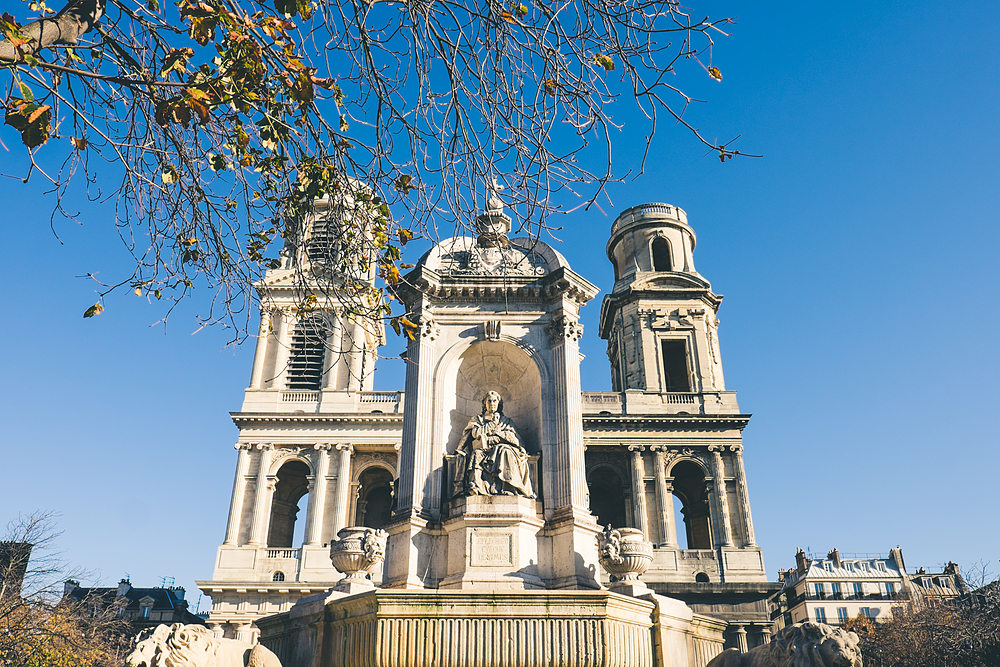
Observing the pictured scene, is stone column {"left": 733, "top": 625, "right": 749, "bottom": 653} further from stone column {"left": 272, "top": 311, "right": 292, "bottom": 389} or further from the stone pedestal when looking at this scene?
stone column {"left": 272, "top": 311, "right": 292, "bottom": 389}

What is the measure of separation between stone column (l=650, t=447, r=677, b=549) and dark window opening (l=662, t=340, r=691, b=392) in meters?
5.35

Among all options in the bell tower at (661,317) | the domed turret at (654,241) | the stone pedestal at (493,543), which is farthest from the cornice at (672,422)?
the stone pedestal at (493,543)

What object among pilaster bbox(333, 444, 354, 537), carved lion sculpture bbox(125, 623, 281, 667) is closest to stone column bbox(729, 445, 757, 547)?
pilaster bbox(333, 444, 354, 537)

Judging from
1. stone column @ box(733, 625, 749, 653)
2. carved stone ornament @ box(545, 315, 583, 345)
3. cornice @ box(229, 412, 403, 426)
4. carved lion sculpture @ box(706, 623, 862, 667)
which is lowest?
carved lion sculpture @ box(706, 623, 862, 667)

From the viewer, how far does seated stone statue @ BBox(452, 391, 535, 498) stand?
1002 centimetres

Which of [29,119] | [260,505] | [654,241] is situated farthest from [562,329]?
[654,241]

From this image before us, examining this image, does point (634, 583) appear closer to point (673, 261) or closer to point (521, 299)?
point (521, 299)

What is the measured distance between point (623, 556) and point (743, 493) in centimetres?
2655

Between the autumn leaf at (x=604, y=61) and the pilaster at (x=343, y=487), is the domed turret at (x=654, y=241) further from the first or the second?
the autumn leaf at (x=604, y=61)

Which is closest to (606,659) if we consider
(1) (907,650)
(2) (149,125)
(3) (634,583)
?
(3) (634,583)

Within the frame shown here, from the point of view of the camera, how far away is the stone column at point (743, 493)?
3284 centimetres

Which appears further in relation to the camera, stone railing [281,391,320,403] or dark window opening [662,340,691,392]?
dark window opening [662,340,691,392]

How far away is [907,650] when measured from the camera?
27578 millimetres

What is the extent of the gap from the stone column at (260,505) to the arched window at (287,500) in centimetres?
153
